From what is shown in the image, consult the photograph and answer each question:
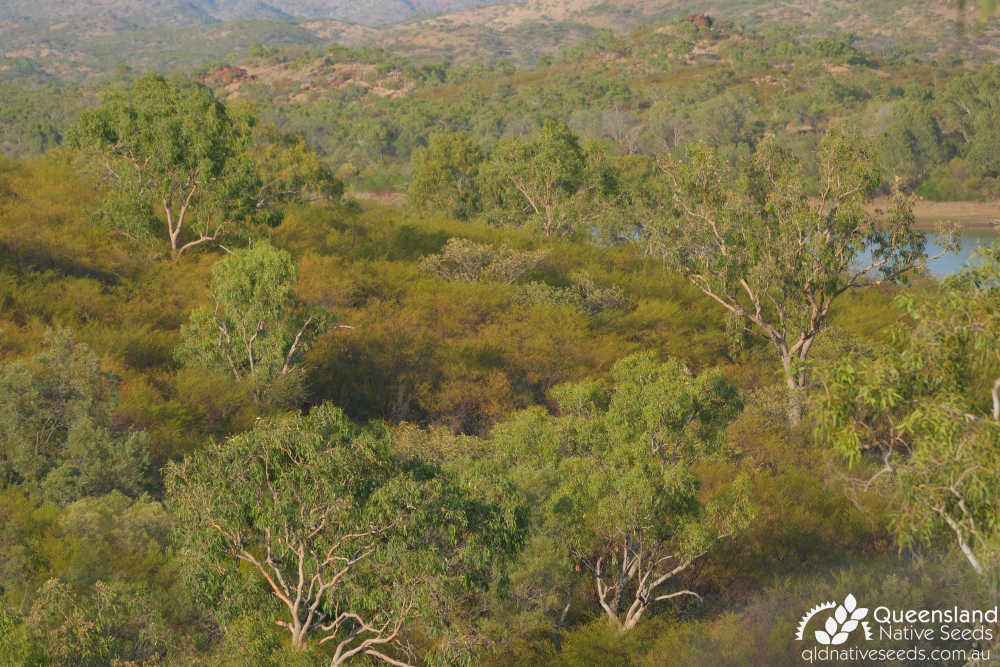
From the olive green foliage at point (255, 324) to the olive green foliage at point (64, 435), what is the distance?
11.2 ft

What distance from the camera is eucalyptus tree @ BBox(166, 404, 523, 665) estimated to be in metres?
9.25

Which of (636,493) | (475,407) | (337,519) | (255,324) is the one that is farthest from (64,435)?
(636,493)

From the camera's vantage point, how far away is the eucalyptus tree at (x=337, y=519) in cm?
925

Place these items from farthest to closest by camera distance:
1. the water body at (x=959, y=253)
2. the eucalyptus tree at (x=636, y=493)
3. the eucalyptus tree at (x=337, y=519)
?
the water body at (x=959, y=253)
the eucalyptus tree at (x=636, y=493)
the eucalyptus tree at (x=337, y=519)

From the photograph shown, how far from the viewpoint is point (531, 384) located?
90.2 ft

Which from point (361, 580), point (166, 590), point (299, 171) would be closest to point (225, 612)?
point (361, 580)

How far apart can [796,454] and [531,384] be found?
8.82m

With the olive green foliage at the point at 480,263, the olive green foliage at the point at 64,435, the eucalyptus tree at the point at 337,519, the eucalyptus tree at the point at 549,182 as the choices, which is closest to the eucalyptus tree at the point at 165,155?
the olive green foliage at the point at 480,263

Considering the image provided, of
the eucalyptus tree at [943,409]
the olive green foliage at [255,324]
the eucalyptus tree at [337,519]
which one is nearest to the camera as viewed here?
the eucalyptus tree at [943,409]

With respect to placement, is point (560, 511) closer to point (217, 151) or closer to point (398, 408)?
point (398, 408)

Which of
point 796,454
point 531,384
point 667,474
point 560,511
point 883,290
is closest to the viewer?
point 667,474

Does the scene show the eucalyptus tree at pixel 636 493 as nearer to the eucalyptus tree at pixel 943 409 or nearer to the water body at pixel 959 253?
the eucalyptus tree at pixel 943 409

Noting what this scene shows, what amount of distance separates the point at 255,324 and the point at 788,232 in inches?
508

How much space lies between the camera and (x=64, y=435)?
17.5 m
